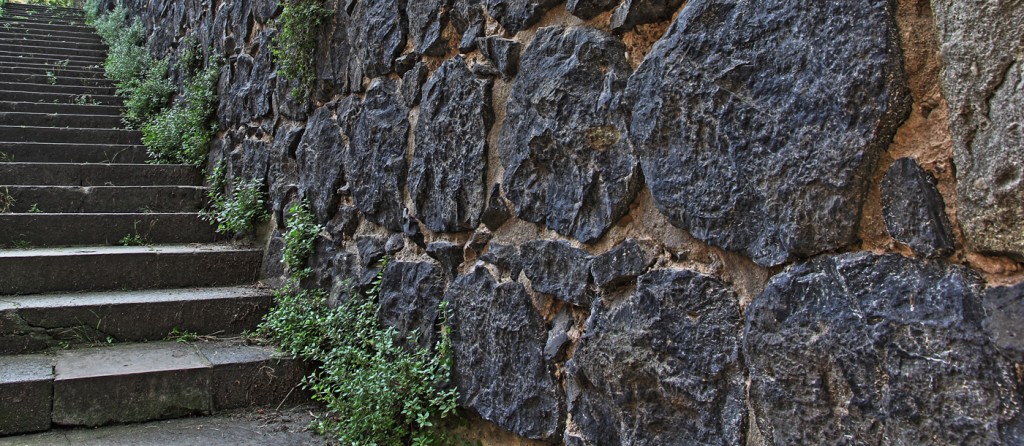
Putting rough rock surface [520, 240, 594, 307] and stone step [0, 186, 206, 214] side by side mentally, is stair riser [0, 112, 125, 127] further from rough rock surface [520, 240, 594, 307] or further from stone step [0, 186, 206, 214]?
rough rock surface [520, 240, 594, 307]

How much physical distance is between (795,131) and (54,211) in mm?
4004

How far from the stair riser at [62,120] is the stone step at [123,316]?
2515 mm

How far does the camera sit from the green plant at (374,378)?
236 centimetres

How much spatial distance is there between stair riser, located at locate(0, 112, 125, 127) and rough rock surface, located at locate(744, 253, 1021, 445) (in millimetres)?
5392

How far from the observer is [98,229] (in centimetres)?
392

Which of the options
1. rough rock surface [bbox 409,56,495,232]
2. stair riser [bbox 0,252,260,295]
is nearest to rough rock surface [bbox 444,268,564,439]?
rough rock surface [bbox 409,56,495,232]

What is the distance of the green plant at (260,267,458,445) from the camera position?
2363 mm

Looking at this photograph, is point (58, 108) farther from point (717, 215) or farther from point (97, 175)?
point (717, 215)

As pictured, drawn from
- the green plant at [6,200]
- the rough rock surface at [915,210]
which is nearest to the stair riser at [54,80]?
the green plant at [6,200]

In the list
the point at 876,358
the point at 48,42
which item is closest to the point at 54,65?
the point at 48,42

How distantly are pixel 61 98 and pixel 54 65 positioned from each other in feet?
3.89

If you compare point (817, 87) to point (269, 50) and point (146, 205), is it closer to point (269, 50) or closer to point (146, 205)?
point (269, 50)

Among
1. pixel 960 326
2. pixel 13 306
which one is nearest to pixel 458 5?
pixel 960 326

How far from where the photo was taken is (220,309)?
339cm
